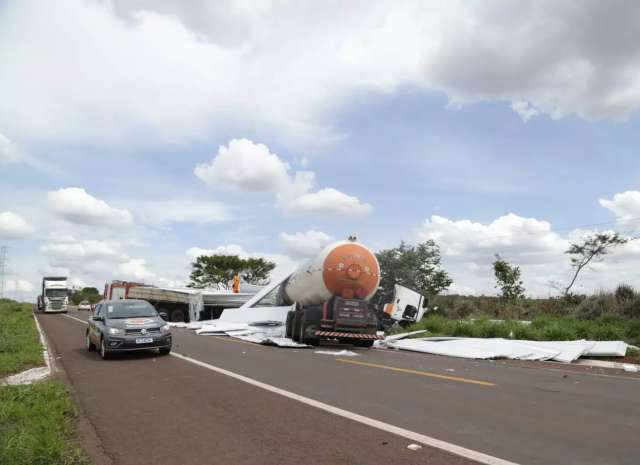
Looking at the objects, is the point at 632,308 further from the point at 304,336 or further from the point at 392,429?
the point at 392,429

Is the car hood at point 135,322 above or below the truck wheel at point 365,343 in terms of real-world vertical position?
above

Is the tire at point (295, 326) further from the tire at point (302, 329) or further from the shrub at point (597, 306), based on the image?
the shrub at point (597, 306)

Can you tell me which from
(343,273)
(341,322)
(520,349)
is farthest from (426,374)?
(343,273)

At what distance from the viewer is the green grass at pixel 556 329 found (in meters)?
14.0

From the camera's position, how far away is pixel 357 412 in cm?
609

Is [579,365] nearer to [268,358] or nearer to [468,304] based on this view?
[268,358]

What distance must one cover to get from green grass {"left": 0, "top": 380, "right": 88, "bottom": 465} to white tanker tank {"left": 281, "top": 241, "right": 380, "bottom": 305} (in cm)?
1033

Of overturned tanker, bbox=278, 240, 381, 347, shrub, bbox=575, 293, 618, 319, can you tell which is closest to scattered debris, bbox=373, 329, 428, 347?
overturned tanker, bbox=278, 240, 381, 347

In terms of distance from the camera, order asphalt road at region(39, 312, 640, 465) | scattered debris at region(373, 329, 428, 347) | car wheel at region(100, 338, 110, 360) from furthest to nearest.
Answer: scattered debris at region(373, 329, 428, 347) → car wheel at region(100, 338, 110, 360) → asphalt road at region(39, 312, 640, 465)

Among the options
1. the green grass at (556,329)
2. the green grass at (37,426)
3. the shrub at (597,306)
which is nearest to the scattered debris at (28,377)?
the green grass at (37,426)

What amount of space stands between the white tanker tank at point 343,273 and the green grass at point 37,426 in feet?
33.9

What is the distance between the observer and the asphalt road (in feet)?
15.2

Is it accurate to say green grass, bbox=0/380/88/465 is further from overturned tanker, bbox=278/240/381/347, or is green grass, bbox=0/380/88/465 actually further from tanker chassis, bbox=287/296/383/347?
overturned tanker, bbox=278/240/381/347

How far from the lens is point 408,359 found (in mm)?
12469
